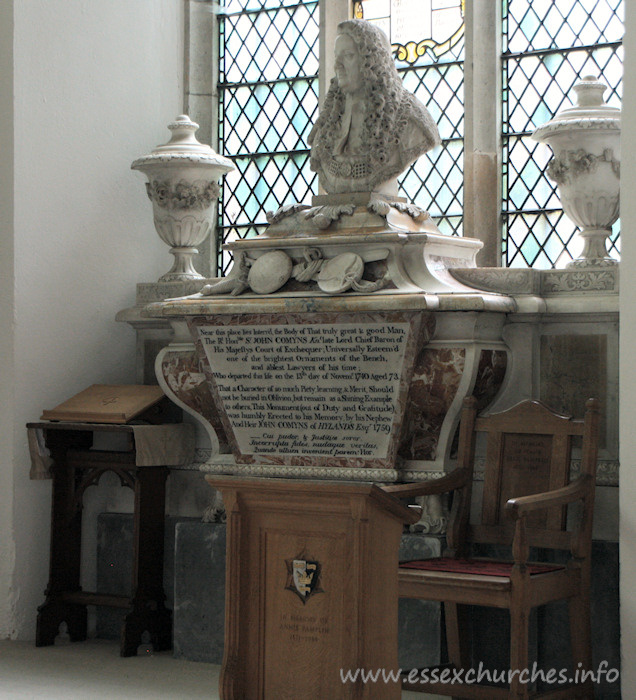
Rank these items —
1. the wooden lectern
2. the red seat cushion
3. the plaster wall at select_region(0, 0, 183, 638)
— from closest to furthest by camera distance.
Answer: the wooden lectern → the red seat cushion → the plaster wall at select_region(0, 0, 183, 638)

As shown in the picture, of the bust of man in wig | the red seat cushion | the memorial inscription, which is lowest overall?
the red seat cushion

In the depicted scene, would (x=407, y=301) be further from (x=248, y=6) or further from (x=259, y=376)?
(x=248, y=6)

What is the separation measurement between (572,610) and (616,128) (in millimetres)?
1805

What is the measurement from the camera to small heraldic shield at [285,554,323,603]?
333 cm

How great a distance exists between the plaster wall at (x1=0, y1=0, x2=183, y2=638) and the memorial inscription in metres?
0.89

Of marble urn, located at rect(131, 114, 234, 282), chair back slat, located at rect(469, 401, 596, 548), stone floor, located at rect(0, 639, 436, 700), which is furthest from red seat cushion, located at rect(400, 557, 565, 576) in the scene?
marble urn, located at rect(131, 114, 234, 282)

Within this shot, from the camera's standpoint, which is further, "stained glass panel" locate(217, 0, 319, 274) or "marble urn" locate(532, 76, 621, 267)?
"stained glass panel" locate(217, 0, 319, 274)

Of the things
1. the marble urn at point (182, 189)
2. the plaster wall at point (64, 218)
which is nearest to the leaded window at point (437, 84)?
the marble urn at point (182, 189)

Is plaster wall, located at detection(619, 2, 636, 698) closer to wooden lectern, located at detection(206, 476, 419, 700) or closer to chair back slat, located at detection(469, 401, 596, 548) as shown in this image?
chair back slat, located at detection(469, 401, 596, 548)

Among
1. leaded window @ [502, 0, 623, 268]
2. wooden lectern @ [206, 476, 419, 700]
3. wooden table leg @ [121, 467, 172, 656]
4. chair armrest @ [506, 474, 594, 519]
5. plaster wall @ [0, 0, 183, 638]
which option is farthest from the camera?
leaded window @ [502, 0, 623, 268]

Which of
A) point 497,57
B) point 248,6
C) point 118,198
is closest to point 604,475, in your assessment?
point 497,57

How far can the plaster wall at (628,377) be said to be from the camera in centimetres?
402

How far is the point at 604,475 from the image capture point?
448 centimetres

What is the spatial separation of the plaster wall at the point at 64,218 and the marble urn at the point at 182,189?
0.94 feet
